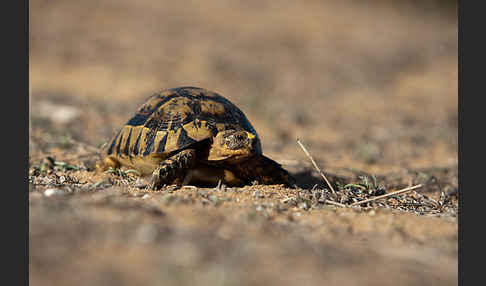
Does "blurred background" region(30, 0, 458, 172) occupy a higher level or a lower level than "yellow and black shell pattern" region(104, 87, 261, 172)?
higher

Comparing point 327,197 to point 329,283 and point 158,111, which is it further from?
point 158,111

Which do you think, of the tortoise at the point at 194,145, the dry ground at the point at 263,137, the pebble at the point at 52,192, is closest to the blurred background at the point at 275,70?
the dry ground at the point at 263,137

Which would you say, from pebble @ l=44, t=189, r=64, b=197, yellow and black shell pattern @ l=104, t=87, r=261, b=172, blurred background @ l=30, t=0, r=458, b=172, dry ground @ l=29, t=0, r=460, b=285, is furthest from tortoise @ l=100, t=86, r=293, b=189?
blurred background @ l=30, t=0, r=458, b=172

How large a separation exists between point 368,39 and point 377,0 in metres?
6.31

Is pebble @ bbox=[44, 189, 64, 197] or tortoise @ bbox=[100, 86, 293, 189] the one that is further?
tortoise @ bbox=[100, 86, 293, 189]

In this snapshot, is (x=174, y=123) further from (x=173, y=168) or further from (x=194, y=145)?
(x=173, y=168)

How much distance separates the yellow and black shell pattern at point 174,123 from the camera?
3838 mm

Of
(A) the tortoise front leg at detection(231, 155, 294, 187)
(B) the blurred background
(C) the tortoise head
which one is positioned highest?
(B) the blurred background

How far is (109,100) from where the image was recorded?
9984 mm

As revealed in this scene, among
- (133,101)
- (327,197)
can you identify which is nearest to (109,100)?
(133,101)

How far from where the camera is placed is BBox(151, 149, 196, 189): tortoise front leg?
3535 millimetres

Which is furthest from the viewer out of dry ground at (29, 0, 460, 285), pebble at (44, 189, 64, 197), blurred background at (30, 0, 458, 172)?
blurred background at (30, 0, 458, 172)

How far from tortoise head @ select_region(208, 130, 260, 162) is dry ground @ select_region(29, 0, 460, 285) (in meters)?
0.34

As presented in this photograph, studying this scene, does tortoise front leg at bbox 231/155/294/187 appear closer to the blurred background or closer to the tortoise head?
the tortoise head
